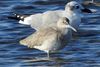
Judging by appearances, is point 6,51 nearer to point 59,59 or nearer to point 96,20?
point 59,59

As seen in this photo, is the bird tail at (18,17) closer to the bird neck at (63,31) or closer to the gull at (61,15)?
the gull at (61,15)

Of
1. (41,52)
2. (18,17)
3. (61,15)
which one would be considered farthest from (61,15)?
(18,17)

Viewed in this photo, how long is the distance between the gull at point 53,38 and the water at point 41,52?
0.30m

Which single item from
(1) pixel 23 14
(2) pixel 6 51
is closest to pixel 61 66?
(2) pixel 6 51

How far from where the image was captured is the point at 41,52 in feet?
39.6

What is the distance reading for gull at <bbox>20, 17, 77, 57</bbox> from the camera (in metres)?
11.2

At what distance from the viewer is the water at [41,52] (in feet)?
36.8

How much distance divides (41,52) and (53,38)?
1.00 m

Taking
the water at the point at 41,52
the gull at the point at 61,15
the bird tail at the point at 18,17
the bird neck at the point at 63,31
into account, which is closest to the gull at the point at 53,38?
the bird neck at the point at 63,31

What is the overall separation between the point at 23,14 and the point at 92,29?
2.26 meters

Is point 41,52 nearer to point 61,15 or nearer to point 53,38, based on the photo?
point 53,38

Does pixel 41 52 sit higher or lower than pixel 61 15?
lower

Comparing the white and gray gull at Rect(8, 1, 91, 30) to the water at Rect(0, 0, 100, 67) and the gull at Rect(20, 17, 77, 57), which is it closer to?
the water at Rect(0, 0, 100, 67)

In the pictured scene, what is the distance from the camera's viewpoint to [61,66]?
11008 millimetres
